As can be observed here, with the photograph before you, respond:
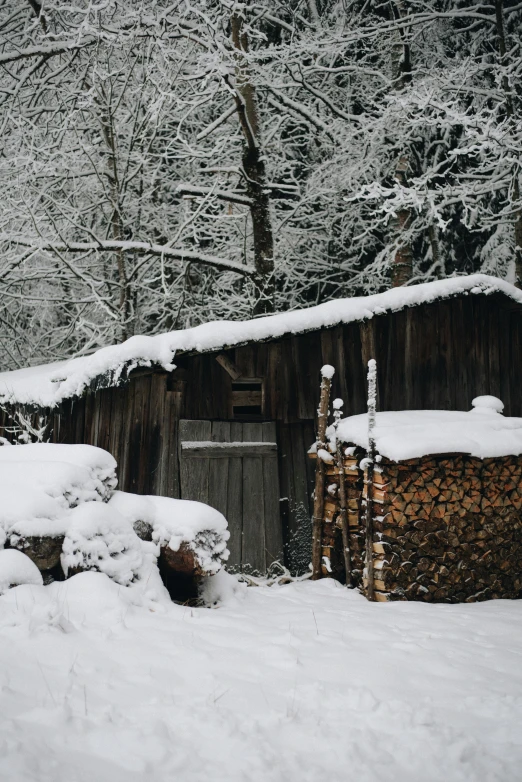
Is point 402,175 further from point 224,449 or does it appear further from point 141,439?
point 141,439

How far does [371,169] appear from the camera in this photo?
11.6 meters

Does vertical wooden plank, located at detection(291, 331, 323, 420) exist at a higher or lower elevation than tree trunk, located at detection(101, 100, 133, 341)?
lower

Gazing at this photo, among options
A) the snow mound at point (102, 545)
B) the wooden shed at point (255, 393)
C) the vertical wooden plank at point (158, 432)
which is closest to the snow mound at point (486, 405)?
the wooden shed at point (255, 393)

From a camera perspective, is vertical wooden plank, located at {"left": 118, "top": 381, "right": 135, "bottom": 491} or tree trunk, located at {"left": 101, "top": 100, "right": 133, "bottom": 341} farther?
tree trunk, located at {"left": 101, "top": 100, "right": 133, "bottom": 341}

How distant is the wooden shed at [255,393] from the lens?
6953mm

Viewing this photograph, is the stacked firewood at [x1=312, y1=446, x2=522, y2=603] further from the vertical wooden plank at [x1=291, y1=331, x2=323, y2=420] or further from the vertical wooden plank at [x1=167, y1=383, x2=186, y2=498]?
the vertical wooden plank at [x1=167, y1=383, x2=186, y2=498]

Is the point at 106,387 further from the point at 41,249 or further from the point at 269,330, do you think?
the point at 41,249

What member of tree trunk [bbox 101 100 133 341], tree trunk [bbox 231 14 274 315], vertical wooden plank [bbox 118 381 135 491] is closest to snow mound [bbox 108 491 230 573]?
vertical wooden plank [bbox 118 381 135 491]

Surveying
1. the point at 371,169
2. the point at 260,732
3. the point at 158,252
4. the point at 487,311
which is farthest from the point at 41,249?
the point at 260,732

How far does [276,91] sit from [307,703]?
10.3m

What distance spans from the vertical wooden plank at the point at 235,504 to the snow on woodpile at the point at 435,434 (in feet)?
4.34

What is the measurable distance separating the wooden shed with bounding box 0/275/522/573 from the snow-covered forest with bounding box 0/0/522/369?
2.04 m

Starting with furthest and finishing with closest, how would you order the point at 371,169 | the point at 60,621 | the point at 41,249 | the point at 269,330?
1. the point at 371,169
2. the point at 41,249
3. the point at 269,330
4. the point at 60,621

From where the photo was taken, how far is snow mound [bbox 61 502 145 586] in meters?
4.52
